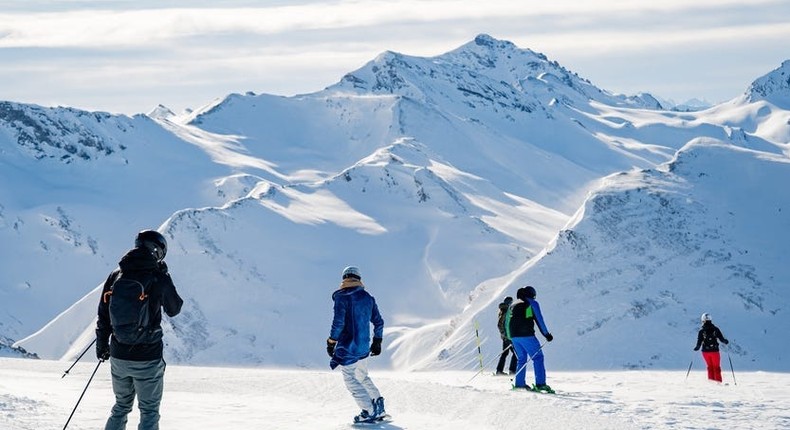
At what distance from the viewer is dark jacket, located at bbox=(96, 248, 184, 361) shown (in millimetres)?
9617

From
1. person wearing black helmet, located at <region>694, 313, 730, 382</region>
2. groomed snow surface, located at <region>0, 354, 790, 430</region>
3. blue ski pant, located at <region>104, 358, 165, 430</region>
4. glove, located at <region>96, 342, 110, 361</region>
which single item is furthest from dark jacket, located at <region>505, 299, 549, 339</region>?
glove, located at <region>96, 342, 110, 361</region>

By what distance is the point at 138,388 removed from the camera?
32.3ft

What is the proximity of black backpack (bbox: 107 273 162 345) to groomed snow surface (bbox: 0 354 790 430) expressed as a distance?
2.67 meters

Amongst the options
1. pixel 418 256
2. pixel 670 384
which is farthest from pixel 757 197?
pixel 670 384

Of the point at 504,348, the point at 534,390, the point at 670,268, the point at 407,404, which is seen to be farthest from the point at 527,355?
the point at 670,268

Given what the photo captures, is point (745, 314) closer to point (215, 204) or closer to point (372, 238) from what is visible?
point (372, 238)

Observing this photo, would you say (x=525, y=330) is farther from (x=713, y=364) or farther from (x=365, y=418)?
(x=713, y=364)

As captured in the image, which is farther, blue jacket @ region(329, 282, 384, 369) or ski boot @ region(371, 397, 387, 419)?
ski boot @ region(371, 397, 387, 419)

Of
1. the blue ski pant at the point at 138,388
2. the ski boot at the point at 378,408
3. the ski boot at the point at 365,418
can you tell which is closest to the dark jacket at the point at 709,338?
the ski boot at the point at 378,408

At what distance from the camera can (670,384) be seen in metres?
18.3

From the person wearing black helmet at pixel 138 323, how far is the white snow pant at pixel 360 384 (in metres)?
3.00

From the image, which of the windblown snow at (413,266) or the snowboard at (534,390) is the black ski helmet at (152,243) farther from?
the snowboard at (534,390)

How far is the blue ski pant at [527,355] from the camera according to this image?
16.4 metres

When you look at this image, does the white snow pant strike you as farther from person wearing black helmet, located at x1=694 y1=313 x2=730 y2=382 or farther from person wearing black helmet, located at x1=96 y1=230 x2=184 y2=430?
person wearing black helmet, located at x1=694 y1=313 x2=730 y2=382
